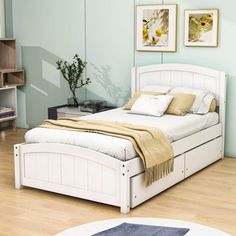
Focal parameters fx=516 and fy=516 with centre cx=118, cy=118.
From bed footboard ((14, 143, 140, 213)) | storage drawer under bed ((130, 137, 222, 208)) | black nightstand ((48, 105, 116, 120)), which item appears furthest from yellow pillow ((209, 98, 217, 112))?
bed footboard ((14, 143, 140, 213))

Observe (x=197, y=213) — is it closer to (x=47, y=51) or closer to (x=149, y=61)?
(x=149, y=61)

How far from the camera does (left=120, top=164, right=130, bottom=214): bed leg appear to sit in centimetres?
384

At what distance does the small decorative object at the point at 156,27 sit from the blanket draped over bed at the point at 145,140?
1.63 meters

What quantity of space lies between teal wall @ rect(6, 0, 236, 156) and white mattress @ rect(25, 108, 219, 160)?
70cm

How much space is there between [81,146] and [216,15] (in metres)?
2.26

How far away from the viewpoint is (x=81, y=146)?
409cm

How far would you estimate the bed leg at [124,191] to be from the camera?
12.6ft

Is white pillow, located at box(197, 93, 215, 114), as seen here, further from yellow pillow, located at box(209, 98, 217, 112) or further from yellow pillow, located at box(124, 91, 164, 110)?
yellow pillow, located at box(124, 91, 164, 110)

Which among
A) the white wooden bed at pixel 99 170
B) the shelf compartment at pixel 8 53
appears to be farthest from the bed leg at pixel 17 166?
the shelf compartment at pixel 8 53

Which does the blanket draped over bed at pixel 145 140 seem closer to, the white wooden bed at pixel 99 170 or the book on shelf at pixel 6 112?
the white wooden bed at pixel 99 170

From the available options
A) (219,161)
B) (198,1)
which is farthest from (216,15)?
(219,161)

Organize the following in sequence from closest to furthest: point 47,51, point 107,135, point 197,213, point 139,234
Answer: point 139,234
point 197,213
point 107,135
point 47,51

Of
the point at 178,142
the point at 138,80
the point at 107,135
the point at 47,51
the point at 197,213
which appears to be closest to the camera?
the point at 197,213

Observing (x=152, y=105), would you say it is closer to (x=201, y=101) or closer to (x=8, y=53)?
(x=201, y=101)
